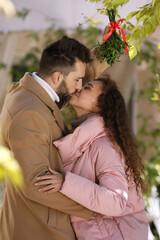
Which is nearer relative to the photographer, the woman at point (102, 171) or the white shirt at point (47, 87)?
the woman at point (102, 171)

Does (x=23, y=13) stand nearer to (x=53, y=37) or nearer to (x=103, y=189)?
(x=53, y=37)

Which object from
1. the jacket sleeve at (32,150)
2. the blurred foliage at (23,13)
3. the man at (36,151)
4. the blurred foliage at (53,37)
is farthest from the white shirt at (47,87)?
the blurred foliage at (53,37)

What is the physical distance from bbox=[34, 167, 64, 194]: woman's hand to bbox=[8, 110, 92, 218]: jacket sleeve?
26 mm

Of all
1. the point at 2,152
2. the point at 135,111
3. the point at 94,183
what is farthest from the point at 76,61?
the point at 135,111

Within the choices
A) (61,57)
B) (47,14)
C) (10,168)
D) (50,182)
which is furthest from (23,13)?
(10,168)

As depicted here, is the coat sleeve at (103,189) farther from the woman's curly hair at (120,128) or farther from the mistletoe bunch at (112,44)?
the mistletoe bunch at (112,44)

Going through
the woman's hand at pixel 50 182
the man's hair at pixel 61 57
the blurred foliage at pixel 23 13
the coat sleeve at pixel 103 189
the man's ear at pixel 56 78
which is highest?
the blurred foliage at pixel 23 13

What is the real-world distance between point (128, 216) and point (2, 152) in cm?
148

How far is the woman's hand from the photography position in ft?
6.13

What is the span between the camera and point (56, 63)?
2.18m

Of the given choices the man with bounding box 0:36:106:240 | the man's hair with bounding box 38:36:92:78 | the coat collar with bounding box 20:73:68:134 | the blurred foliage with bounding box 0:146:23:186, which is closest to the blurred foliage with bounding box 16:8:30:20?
the man's hair with bounding box 38:36:92:78

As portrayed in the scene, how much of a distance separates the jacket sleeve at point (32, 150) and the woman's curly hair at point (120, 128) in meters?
0.47

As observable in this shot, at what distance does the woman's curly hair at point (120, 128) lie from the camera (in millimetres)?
2223

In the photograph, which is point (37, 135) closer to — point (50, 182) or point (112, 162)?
point (50, 182)
